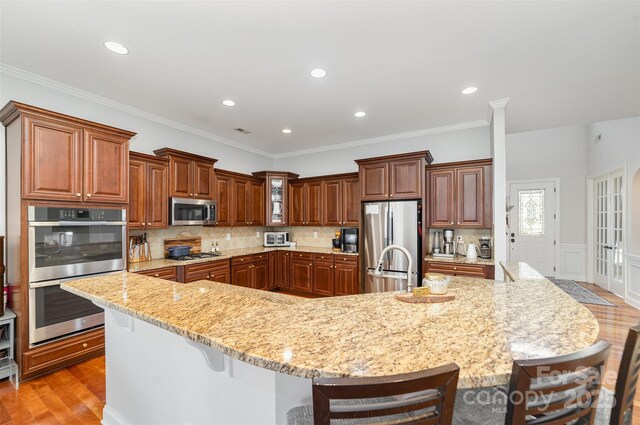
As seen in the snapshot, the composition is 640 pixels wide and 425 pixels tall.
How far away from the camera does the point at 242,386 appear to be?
116 cm

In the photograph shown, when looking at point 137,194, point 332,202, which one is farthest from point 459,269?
point 137,194

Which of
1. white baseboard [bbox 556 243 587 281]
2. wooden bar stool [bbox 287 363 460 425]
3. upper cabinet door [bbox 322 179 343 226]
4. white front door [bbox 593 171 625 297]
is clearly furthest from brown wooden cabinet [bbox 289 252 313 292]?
white baseboard [bbox 556 243 587 281]

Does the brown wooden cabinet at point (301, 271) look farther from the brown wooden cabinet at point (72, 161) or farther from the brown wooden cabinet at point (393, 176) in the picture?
the brown wooden cabinet at point (72, 161)

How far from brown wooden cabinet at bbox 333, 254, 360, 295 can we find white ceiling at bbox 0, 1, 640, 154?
232cm

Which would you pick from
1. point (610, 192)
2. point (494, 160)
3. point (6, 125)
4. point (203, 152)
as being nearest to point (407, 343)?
point (494, 160)

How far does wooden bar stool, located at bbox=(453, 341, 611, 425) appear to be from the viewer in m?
0.71

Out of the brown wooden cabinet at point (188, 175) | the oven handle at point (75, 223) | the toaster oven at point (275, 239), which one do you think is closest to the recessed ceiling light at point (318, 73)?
the brown wooden cabinet at point (188, 175)

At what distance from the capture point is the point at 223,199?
4789 millimetres

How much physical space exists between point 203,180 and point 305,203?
1.97 meters

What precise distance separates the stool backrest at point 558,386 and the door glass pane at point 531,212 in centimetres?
688

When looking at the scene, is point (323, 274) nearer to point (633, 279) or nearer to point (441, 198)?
point (441, 198)

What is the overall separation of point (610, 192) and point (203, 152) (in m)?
7.36

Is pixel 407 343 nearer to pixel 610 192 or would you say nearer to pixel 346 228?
pixel 346 228

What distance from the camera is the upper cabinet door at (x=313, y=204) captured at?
17.7ft
